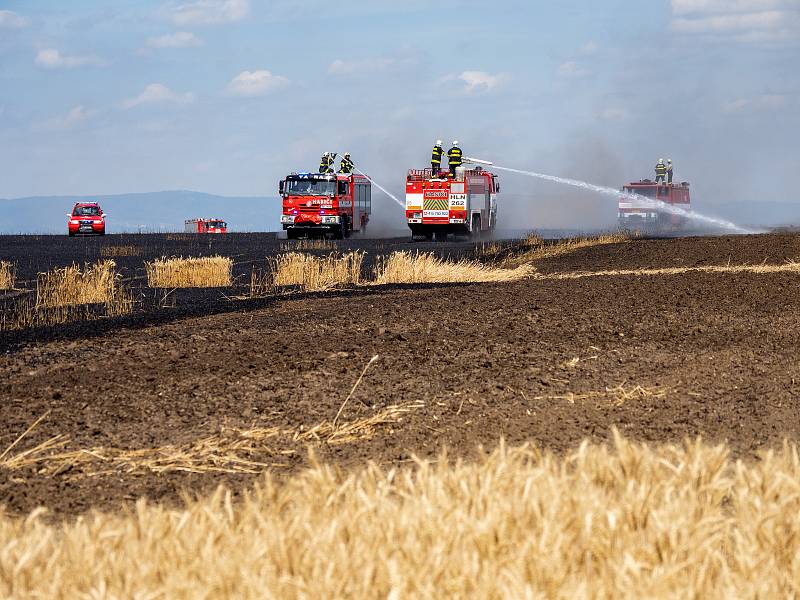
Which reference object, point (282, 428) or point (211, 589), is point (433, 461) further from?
point (211, 589)

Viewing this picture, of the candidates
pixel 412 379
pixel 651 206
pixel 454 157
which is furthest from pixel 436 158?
pixel 412 379

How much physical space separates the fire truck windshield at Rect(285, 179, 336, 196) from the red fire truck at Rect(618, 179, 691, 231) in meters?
16.1

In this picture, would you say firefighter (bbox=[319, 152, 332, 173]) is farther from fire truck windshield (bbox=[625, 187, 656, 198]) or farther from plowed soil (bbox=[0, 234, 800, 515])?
plowed soil (bbox=[0, 234, 800, 515])

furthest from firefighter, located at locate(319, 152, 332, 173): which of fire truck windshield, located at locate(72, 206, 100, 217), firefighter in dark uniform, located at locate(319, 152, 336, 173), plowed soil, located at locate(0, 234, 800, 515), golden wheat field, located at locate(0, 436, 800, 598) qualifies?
golden wheat field, located at locate(0, 436, 800, 598)

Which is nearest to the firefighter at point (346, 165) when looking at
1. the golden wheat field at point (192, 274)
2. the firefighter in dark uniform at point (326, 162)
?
the firefighter in dark uniform at point (326, 162)

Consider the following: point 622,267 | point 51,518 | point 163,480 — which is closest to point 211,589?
point 51,518

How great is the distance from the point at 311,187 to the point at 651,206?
57.7 ft

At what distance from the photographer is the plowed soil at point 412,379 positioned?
28.6 ft

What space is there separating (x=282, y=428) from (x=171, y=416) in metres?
0.97

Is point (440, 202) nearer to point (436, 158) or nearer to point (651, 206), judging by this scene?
point (436, 158)

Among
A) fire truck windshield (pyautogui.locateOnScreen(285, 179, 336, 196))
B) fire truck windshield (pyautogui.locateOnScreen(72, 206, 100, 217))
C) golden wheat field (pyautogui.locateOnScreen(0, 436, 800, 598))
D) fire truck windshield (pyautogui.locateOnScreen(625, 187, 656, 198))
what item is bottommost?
golden wheat field (pyautogui.locateOnScreen(0, 436, 800, 598))

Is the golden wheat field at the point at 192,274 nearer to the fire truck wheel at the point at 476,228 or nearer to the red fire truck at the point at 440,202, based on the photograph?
the red fire truck at the point at 440,202

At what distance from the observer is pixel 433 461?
7.86 metres

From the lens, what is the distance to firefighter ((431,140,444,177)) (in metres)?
42.3
